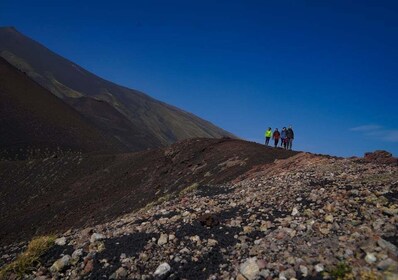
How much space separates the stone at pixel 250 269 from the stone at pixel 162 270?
1.16 m

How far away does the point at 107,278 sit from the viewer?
591 centimetres

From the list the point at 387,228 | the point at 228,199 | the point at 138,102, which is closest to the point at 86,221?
the point at 228,199

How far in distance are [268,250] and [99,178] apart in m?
23.2

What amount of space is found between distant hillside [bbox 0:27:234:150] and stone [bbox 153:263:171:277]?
314 ft

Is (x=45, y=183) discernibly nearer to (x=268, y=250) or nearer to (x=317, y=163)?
(x=317, y=163)

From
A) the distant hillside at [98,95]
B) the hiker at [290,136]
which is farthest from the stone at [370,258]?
the distant hillside at [98,95]

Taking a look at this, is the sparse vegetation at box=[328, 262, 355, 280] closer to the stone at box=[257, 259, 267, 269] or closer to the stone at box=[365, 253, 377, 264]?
the stone at box=[365, 253, 377, 264]

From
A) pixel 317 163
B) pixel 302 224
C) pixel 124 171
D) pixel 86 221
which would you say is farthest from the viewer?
pixel 124 171

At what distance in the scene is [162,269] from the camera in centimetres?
587

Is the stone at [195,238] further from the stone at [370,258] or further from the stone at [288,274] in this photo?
the stone at [370,258]

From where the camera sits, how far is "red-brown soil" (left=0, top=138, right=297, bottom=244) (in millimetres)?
18375

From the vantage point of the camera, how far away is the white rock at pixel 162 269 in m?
5.82

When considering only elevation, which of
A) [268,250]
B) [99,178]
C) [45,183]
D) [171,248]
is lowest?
[45,183]

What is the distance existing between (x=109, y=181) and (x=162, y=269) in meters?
20.6
